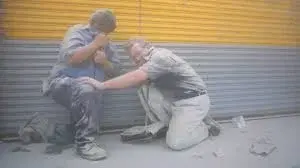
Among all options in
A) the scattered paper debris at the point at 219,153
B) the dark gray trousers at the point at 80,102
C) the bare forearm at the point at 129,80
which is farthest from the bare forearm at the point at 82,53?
the scattered paper debris at the point at 219,153

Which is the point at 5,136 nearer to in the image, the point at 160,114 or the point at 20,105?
the point at 20,105

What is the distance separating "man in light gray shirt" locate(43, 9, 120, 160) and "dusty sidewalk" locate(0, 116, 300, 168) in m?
0.24

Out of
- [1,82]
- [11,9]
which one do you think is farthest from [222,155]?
[11,9]

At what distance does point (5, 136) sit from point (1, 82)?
0.64 m

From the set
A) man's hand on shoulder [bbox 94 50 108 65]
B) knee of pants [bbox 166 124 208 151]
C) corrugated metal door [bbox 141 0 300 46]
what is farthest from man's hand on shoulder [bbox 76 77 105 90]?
corrugated metal door [bbox 141 0 300 46]

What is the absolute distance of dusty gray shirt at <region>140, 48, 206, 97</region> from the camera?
13.7ft

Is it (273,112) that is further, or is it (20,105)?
(273,112)

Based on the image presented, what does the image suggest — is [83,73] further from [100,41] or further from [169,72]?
[169,72]

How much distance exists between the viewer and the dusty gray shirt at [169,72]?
165 inches

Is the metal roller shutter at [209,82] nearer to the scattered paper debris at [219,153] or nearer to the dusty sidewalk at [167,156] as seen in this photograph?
the dusty sidewalk at [167,156]

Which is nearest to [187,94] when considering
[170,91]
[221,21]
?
[170,91]

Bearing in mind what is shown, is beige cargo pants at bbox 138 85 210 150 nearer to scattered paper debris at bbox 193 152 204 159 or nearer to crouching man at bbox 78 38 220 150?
crouching man at bbox 78 38 220 150

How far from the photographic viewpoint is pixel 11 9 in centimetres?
424

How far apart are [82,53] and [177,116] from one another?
135 centimetres
